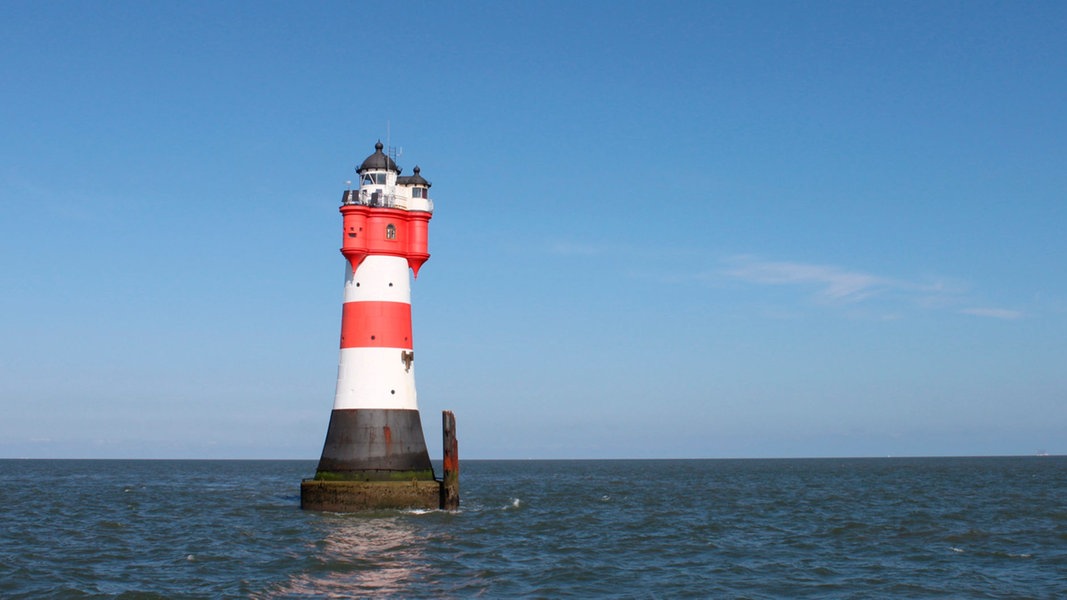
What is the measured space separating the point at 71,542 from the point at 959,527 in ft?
93.9

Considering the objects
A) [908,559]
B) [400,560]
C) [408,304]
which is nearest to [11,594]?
[400,560]

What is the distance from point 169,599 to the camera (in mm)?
21734

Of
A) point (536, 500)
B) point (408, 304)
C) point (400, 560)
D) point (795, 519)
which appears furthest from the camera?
point (536, 500)

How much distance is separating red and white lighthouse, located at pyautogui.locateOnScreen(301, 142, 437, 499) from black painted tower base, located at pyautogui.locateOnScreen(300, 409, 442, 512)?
0.03m

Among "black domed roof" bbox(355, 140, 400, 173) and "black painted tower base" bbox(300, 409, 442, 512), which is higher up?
"black domed roof" bbox(355, 140, 400, 173)

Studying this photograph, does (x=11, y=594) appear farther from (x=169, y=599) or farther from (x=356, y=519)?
(x=356, y=519)

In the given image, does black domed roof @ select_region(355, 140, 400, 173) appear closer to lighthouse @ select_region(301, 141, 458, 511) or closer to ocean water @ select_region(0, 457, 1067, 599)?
lighthouse @ select_region(301, 141, 458, 511)

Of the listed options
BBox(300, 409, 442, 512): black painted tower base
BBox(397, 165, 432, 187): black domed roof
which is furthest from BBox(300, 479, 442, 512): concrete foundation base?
BBox(397, 165, 432, 187): black domed roof

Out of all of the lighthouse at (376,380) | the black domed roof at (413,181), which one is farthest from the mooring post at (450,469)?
the black domed roof at (413,181)

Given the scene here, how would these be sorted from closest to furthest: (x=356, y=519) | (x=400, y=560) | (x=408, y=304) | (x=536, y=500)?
1. (x=400, y=560)
2. (x=356, y=519)
3. (x=408, y=304)
4. (x=536, y=500)

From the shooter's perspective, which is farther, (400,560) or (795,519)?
(795,519)

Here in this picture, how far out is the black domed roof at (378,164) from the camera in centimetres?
3866

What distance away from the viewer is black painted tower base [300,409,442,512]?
1412 inches

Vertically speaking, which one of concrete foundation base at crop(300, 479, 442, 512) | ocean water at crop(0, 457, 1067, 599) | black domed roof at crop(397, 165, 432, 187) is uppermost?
black domed roof at crop(397, 165, 432, 187)
